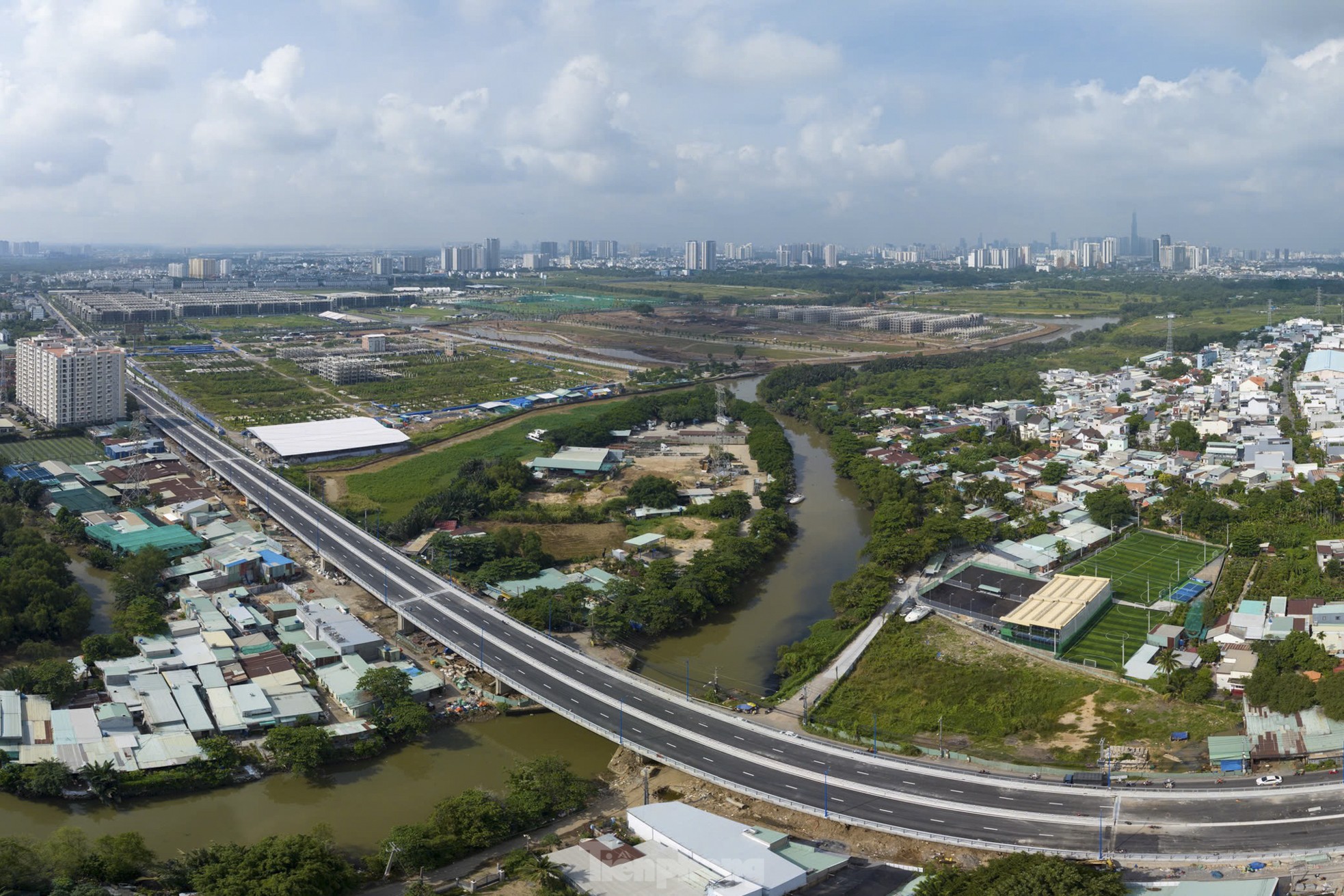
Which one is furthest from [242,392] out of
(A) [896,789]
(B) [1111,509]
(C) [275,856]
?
(A) [896,789]

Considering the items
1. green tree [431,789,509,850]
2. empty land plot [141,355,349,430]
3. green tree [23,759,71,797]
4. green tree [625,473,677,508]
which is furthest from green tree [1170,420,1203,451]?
green tree [23,759,71,797]

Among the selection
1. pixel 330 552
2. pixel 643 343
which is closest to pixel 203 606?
pixel 330 552

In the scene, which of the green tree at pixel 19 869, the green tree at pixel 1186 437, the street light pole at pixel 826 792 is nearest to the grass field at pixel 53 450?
the green tree at pixel 19 869

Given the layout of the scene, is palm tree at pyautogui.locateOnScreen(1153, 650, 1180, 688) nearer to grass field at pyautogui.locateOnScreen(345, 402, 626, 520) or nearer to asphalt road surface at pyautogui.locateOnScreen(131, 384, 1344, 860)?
asphalt road surface at pyautogui.locateOnScreen(131, 384, 1344, 860)

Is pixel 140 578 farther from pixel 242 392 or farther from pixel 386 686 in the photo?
pixel 242 392

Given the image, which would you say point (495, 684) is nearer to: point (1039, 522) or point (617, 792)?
point (617, 792)

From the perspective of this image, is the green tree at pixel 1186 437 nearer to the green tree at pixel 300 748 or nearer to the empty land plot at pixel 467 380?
the empty land plot at pixel 467 380
